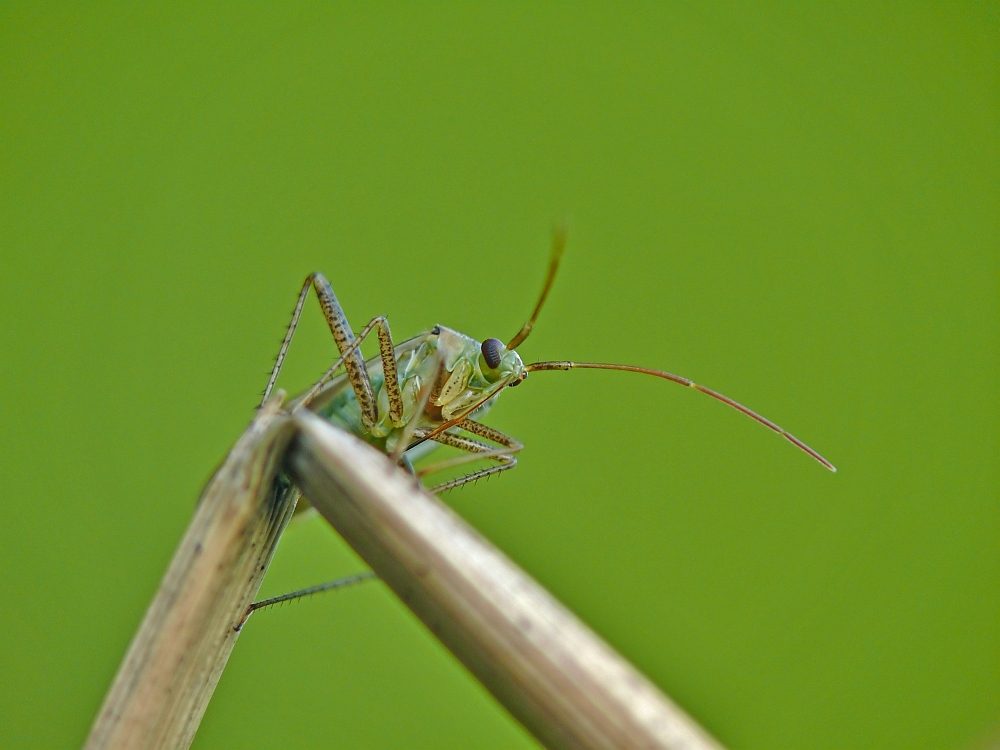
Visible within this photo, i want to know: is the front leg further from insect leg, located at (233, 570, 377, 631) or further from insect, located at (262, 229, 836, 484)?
insect leg, located at (233, 570, 377, 631)

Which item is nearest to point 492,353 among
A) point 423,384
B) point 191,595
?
point 423,384

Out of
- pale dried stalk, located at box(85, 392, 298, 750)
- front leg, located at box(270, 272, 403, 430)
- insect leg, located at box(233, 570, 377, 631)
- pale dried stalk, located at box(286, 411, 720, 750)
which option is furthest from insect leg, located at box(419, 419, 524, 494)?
pale dried stalk, located at box(286, 411, 720, 750)

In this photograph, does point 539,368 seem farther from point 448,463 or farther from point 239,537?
point 239,537

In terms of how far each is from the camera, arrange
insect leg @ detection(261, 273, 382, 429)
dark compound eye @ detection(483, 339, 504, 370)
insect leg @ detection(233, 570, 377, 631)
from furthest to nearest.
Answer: dark compound eye @ detection(483, 339, 504, 370), insect leg @ detection(261, 273, 382, 429), insect leg @ detection(233, 570, 377, 631)

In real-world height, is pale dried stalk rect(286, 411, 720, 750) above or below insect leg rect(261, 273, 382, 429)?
above

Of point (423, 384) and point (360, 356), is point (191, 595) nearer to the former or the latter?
point (360, 356)

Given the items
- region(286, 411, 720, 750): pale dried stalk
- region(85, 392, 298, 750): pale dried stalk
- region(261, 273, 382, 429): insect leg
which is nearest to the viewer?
region(286, 411, 720, 750): pale dried stalk

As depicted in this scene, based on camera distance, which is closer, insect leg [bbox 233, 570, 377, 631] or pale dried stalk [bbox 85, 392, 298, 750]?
pale dried stalk [bbox 85, 392, 298, 750]

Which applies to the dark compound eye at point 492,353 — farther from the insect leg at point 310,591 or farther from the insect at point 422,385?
the insect leg at point 310,591
